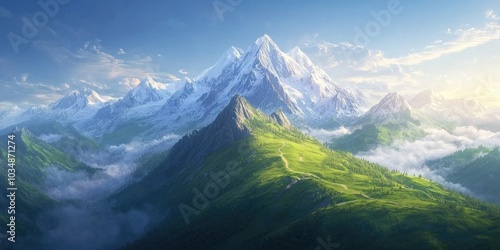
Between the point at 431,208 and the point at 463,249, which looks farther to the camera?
the point at 431,208

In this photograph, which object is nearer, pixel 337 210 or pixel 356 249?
pixel 356 249

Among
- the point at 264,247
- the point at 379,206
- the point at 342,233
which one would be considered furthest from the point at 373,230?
the point at 264,247

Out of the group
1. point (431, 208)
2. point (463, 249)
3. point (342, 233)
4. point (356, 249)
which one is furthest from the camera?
point (431, 208)

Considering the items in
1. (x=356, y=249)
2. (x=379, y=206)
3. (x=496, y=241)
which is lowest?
(x=496, y=241)

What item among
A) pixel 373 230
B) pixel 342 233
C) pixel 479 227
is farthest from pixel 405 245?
pixel 479 227

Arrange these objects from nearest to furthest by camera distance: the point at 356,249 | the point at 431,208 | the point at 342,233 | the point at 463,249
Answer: the point at 463,249, the point at 356,249, the point at 342,233, the point at 431,208

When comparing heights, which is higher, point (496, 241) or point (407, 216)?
point (407, 216)

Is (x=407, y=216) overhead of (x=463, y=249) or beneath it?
overhead

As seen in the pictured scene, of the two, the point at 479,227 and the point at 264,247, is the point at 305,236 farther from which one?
the point at 479,227

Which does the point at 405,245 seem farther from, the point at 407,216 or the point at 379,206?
the point at 379,206
